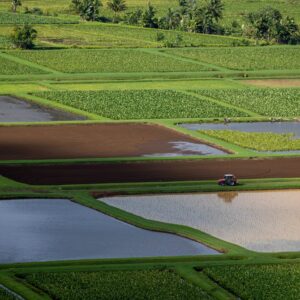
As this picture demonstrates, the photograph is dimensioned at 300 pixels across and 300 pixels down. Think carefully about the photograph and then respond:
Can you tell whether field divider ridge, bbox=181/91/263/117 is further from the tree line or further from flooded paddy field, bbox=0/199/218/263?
the tree line

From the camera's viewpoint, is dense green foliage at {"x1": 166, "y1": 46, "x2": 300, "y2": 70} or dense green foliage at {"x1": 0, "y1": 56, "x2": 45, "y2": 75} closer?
dense green foliage at {"x1": 0, "y1": 56, "x2": 45, "y2": 75}

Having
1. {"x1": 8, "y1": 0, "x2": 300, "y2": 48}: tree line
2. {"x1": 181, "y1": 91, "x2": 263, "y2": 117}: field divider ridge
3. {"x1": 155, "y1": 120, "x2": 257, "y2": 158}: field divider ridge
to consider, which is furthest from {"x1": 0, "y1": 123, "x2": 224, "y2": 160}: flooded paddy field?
{"x1": 8, "y1": 0, "x2": 300, "y2": 48}: tree line

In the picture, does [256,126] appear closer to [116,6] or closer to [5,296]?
[5,296]

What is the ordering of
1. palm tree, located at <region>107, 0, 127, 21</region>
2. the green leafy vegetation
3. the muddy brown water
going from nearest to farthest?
1. the muddy brown water
2. the green leafy vegetation
3. palm tree, located at <region>107, 0, 127, 21</region>

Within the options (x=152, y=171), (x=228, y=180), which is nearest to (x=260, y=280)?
(x=228, y=180)

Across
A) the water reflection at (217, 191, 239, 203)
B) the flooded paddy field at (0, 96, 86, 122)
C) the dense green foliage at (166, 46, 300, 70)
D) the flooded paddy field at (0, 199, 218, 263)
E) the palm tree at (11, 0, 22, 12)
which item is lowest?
the flooded paddy field at (0, 96, 86, 122)

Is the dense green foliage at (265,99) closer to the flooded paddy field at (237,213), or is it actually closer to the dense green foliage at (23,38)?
the flooded paddy field at (237,213)
